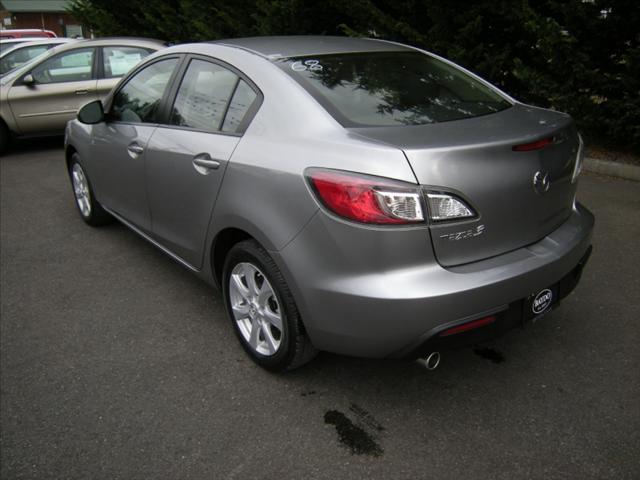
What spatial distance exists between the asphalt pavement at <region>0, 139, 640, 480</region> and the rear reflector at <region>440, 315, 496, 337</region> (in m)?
0.50

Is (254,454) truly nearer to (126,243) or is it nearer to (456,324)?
(456,324)

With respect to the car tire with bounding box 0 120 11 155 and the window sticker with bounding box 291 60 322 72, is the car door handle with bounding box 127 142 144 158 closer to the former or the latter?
the window sticker with bounding box 291 60 322 72

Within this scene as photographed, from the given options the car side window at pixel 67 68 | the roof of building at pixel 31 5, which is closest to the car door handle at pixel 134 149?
the car side window at pixel 67 68

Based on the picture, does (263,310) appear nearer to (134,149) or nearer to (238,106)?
(238,106)

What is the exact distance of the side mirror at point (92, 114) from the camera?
411 centimetres

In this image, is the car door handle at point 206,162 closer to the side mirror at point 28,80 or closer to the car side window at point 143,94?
the car side window at point 143,94

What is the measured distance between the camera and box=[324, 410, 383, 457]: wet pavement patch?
7.95 feet

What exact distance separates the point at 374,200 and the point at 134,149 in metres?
2.10

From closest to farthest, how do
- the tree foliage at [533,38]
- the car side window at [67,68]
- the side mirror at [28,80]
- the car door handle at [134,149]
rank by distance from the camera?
the car door handle at [134,149], the tree foliage at [533,38], the side mirror at [28,80], the car side window at [67,68]

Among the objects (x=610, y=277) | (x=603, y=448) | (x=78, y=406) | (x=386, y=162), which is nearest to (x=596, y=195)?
(x=610, y=277)

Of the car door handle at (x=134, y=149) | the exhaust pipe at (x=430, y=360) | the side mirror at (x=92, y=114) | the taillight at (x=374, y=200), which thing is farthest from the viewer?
the side mirror at (x=92, y=114)

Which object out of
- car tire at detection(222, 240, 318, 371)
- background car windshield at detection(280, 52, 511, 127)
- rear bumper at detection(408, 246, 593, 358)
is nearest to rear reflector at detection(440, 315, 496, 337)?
rear bumper at detection(408, 246, 593, 358)

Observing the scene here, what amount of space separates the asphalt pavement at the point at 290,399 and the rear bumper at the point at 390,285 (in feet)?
1.40

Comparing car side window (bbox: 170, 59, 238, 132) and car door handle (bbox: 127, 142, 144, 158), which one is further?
car door handle (bbox: 127, 142, 144, 158)
